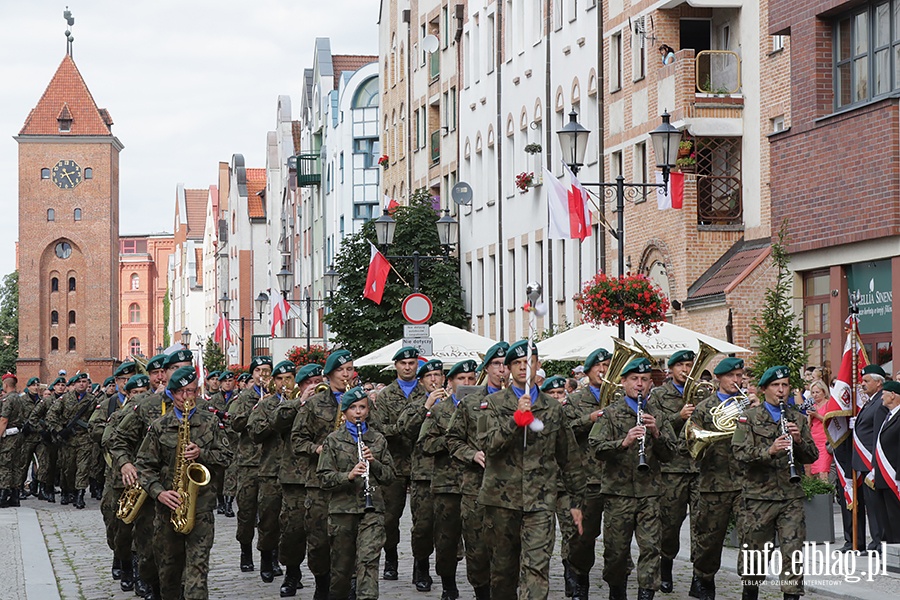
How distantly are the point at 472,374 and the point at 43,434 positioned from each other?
1478 centimetres

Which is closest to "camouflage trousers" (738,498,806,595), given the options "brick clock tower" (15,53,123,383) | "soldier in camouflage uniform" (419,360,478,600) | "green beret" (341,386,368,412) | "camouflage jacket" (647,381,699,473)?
"camouflage jacket" (647,381,699,473)

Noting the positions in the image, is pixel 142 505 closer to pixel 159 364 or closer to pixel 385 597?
pixel 159 364

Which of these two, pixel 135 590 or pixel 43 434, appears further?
pixel 43 434

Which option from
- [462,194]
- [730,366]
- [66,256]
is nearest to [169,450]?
[730,366]

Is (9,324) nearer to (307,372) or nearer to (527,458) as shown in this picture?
(307,372)

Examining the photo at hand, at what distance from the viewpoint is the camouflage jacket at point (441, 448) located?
1455 centimetres

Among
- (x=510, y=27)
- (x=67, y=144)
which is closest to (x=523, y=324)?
(x=510, y=27)

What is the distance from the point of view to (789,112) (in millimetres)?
28891

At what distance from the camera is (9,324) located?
5261 inches

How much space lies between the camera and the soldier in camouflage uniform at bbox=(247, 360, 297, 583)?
15922mm

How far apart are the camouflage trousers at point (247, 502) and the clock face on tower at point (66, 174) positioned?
110 metres

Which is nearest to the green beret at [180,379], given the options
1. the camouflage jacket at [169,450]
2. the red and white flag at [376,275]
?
the camouflage jacket at [169,450]

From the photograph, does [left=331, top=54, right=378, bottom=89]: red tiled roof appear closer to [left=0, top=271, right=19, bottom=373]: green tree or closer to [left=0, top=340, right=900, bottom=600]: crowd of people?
[left=0, top=271, right=19, bottom=373]: green tree

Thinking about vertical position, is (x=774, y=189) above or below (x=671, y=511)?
above
